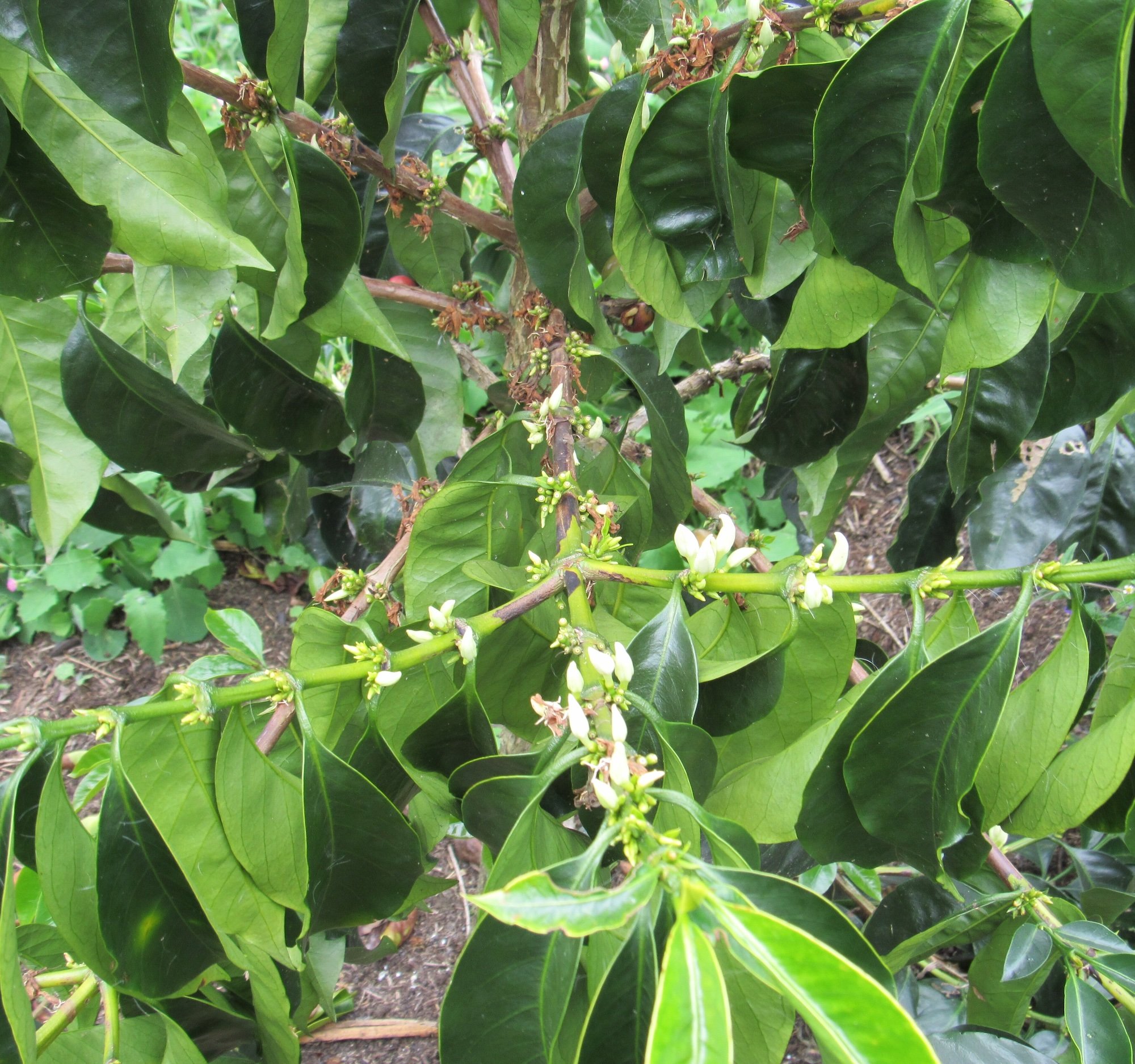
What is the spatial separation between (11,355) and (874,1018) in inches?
36.9

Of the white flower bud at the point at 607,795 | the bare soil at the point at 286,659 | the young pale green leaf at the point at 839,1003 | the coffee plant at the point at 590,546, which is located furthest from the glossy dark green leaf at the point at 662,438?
the bare soil at the point at 286,659

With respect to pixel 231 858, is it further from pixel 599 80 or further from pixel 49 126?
pixel 599 80

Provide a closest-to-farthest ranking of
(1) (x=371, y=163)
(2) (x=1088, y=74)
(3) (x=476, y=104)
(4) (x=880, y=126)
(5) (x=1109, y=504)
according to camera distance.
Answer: (2) (x=1088, y=74) → (4) (x=880, y=126) → (1) (x=371, y=163) → (3) (x=476, y=104) → (5) (x=1109, y=504)

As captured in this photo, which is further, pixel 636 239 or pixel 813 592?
pixel 636 239

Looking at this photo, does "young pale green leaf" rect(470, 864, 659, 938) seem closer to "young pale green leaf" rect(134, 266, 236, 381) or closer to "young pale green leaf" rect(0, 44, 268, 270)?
"young pale green leaf" rect(0, 44, 268, 270)

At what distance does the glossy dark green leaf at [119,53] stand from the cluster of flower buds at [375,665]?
34cm

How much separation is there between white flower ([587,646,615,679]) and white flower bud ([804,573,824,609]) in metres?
0.12

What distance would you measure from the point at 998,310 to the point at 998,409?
0.25m

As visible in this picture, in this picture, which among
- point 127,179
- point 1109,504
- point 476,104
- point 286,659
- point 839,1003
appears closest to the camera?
point 839,1003

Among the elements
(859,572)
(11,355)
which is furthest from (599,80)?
(859,572)

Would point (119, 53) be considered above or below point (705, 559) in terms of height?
above

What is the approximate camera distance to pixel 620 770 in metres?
0.41

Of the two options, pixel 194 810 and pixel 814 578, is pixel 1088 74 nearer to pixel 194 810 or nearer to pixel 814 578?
pixel 814 578

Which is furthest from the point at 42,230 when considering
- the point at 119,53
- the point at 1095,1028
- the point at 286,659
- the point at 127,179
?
the point at 286,659
